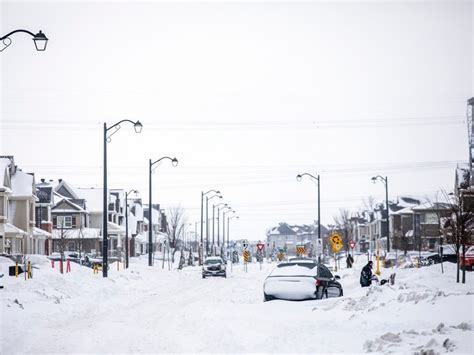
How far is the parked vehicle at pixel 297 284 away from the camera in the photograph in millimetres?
22516

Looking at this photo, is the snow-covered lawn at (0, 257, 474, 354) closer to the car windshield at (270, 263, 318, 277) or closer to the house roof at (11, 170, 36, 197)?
the car windshield at (270, 263, 318, 277)

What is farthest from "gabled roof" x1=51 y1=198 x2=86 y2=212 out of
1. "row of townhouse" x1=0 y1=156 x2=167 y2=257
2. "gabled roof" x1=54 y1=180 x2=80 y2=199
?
"gabled roof" x1=54 y1=180 x2=80 y2=199

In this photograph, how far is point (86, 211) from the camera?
89.7 m

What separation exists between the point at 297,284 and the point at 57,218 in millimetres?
70476

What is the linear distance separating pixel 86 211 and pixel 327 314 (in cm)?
7509

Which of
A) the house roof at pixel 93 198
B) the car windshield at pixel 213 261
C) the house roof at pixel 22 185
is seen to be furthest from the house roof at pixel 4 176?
the house roof at pixel 93 198

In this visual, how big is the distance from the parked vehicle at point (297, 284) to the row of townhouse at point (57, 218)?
32952mm

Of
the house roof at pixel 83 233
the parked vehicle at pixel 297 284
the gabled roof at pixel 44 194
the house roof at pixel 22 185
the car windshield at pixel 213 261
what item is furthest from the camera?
the house roof at pixel 83 233

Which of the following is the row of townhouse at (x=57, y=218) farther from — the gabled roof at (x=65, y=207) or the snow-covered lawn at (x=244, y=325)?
the snow-covered lawn at (x=244, y=325)

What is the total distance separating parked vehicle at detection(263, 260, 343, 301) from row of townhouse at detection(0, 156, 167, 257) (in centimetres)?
3295

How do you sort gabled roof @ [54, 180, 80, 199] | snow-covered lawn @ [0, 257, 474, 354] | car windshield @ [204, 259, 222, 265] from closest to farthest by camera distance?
snow-covered lawn @ [0, 257, 474, 354] → car windshield @ [204, 259, 222, 265] → gabled roof @ [54, 180, 80, 199]

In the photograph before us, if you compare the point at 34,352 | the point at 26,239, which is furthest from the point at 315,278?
the point at 26,239

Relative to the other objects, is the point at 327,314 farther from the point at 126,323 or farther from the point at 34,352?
the point at 34,352

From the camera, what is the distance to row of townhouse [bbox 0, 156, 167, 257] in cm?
6136
